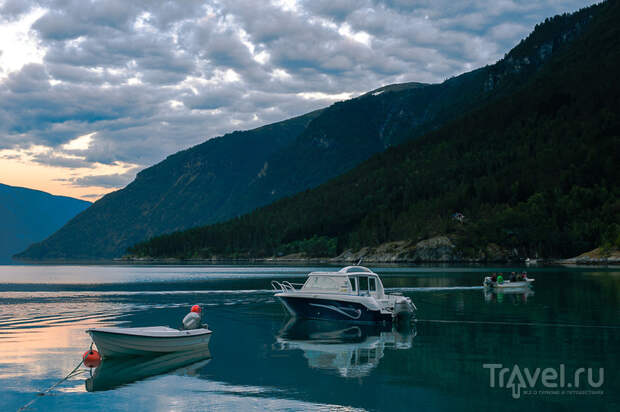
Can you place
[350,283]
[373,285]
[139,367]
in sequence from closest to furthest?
[139,367] → [350,283] → [373,285]

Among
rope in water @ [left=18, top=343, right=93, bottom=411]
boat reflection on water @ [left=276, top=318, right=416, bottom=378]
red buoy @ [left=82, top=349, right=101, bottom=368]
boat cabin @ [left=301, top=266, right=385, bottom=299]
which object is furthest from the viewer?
boat cabin @ [left=301, top=266, right=385, bottom=299]

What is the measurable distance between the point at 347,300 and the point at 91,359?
23.5m

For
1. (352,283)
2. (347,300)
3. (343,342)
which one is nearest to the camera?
(343,342)

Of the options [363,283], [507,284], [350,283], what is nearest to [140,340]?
[350,283]

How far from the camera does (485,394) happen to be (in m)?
26.7

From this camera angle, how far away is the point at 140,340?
34.9 metres

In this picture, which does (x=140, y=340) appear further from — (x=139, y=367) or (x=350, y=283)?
(x=350, y=283)

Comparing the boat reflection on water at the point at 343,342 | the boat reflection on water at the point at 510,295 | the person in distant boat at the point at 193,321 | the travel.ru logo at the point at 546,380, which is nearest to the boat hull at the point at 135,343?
the person in distant boat at the point at 193,321

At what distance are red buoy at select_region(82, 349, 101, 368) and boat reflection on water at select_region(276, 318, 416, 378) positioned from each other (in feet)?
38.0

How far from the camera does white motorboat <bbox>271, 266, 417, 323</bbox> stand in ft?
167

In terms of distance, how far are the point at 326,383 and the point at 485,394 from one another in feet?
23.7

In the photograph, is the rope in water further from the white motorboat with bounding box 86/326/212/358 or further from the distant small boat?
the distant small boat

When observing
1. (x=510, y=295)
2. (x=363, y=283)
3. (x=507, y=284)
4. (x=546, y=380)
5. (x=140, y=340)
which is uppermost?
(x=363, y=283)

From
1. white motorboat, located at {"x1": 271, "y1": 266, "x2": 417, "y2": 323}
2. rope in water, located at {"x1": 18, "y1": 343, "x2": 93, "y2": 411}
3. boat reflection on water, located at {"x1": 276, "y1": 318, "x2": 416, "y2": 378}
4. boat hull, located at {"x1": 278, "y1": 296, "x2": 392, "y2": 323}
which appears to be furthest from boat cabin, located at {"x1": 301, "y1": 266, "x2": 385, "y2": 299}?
rope in water, located at {"x1": 18, "y1": 343, "x2": 93, "y2": 411}
